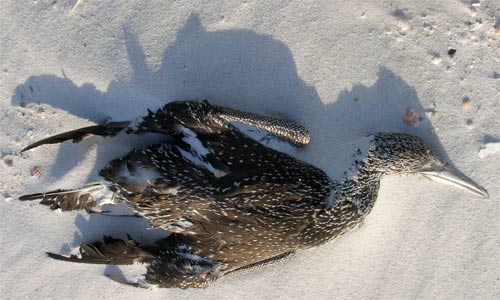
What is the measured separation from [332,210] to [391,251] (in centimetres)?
109

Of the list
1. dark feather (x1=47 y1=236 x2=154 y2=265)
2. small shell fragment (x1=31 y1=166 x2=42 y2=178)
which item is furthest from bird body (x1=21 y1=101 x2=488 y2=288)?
small shell fragment (x1=31 y1=166 x2=42 y2=178)

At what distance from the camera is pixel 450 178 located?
4.59m

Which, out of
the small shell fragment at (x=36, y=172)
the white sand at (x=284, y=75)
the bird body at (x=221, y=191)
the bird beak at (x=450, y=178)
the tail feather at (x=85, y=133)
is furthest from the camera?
the small shell fragment at (x=36, y=172)

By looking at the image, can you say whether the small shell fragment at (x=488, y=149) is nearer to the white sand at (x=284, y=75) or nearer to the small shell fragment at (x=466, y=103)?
the white sand at (x=284, y=75)

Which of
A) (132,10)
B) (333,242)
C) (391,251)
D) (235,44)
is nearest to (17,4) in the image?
(132,10)

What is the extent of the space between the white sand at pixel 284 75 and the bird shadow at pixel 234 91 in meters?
0.01

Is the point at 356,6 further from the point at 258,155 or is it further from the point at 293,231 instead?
the point at 293,231

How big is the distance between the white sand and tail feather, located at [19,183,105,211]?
40cm

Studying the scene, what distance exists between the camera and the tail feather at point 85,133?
436cm

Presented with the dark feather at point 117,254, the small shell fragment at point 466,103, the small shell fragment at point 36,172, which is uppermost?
the small shell fragment at point 466,103

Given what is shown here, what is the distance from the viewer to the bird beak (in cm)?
453

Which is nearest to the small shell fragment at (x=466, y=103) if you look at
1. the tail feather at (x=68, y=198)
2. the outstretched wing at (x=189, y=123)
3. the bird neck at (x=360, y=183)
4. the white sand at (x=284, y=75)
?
the white sand at (x=284, y=75)

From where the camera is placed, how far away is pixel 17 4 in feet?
15.7

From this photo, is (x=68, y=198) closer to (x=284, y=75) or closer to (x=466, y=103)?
(x=284, y=75)
